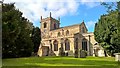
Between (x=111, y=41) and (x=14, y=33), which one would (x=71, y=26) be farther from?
(x=14, y=33)

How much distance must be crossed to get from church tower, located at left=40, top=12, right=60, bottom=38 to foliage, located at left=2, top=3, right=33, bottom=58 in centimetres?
4328

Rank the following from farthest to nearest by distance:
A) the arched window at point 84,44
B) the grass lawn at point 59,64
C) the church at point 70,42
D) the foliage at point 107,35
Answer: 1. the arched window at point 84,44
2. the church at point 70,42
3. the foliage at point 107,35
4. the grass lawn at point 59,64

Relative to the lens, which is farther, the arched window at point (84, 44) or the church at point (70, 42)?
the arched window at point (84, 44)

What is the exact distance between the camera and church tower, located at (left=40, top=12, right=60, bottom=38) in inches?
3627

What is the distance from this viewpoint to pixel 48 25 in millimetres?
92250

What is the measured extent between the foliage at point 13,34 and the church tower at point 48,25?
43282mm

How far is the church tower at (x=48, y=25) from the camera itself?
92125mm

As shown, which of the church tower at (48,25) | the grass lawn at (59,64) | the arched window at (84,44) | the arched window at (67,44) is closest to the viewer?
the grass lawn at (59,64)

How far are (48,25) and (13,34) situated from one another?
60948 millimetres

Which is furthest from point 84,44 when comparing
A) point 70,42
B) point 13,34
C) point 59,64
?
point 59,64

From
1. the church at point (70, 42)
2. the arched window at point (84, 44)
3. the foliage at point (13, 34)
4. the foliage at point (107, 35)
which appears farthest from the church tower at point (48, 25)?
the foliage at point (107, 35)

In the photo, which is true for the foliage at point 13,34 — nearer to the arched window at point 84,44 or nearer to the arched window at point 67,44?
the arched window at point 67,44

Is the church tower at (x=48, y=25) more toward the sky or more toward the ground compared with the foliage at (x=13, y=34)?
more toward the sky

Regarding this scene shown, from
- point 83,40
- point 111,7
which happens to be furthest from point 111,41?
point 83,40
